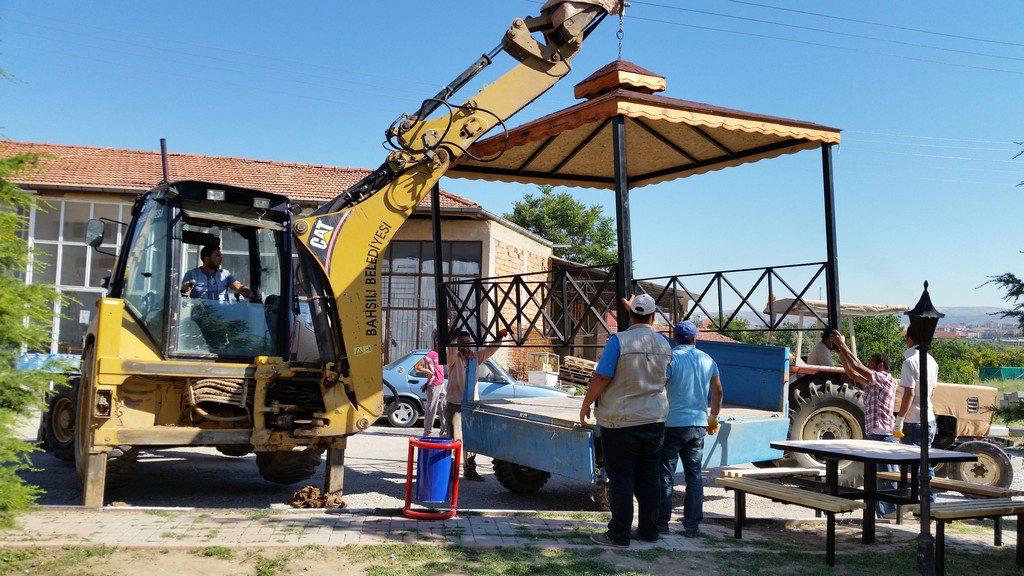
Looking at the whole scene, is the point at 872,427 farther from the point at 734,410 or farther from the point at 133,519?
the point at 133,519

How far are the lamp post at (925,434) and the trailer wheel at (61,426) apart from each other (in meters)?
8.39

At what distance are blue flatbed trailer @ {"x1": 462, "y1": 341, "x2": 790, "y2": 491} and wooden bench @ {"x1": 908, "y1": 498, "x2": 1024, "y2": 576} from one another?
220 cm

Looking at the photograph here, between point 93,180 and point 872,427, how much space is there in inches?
759

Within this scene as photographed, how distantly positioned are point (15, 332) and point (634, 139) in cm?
749

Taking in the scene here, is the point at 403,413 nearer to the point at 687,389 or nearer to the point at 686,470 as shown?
the point at 686,470

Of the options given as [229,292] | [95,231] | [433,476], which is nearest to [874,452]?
[433,476]

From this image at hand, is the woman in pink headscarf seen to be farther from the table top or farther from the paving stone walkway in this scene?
the table top

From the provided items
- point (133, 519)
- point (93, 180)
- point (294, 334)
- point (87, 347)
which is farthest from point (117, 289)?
point (93, 180)

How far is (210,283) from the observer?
7.55m

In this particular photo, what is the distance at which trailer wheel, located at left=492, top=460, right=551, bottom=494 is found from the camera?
8.48m

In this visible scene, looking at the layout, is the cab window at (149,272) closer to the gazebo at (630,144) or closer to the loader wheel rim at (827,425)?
the gazebo at (630,144)

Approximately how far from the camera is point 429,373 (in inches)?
438

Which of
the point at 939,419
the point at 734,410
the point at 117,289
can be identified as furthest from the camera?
the point at 939,419

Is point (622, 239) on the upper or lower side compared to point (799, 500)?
upper
